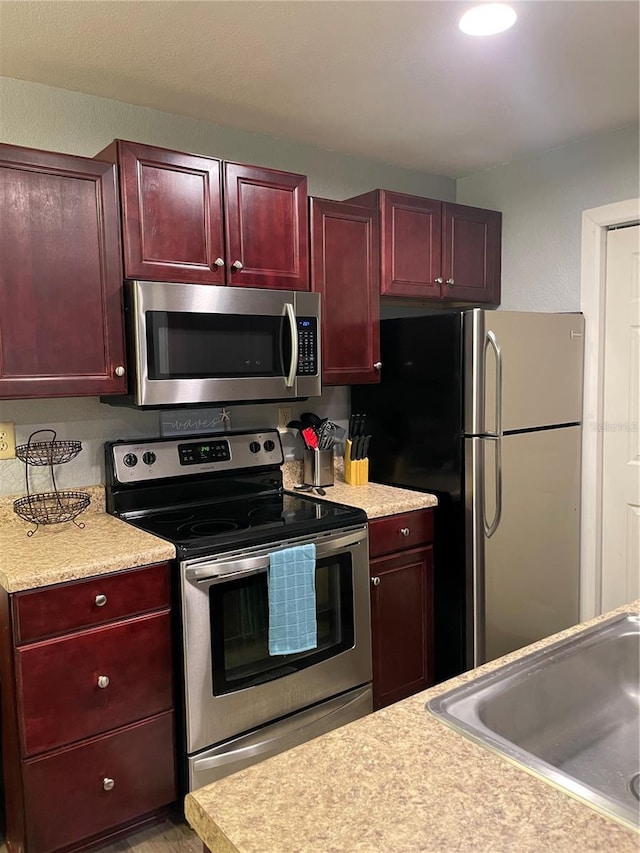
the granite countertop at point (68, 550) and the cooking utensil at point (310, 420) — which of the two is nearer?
the granite countertop at point (68, 550)

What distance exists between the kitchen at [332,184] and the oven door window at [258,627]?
0.77m

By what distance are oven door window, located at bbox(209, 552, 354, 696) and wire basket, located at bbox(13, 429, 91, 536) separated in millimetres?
597

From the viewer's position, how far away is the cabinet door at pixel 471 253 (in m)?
3.21

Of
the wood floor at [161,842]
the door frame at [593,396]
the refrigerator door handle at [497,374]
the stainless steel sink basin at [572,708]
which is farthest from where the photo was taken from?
the door frame at [593,396]

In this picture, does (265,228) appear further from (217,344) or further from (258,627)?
(258,627)

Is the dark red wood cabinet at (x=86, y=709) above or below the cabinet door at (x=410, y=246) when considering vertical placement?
below

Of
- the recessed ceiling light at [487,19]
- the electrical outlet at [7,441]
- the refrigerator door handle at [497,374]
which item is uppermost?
the recessed ceiling light at [487,19]

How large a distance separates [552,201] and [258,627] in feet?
7.92

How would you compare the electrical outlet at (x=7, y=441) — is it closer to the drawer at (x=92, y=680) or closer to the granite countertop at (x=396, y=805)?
the drawer at (x=92, y=680)

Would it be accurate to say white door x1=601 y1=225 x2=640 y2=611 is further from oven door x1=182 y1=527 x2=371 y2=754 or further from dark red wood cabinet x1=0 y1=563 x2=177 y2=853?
dark red wood cabinet x1=0 y1=563 x2=177 y2=853

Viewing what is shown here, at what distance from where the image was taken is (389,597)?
8.64 feet

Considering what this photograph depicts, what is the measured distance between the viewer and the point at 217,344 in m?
2.42

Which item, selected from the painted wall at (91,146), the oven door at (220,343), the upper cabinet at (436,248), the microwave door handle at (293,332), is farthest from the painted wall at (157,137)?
the microwave door handle at (293,332)

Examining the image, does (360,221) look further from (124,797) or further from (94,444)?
(124,797)
